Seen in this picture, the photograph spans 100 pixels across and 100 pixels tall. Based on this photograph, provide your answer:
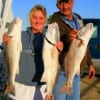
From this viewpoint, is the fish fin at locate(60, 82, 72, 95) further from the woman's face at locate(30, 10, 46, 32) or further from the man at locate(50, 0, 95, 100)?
the woman's face at locate(30, 10, 46, 32)

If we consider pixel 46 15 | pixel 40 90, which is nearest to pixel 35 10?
pixel 46 15

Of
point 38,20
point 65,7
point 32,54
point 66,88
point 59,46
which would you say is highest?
point 65,7

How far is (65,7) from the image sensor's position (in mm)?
6113

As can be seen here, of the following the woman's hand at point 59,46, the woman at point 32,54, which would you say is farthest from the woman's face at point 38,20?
the woman's hand at point 59,46

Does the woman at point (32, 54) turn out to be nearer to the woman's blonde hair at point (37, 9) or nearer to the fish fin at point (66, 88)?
the woman's blonde hair at point (37, 9)

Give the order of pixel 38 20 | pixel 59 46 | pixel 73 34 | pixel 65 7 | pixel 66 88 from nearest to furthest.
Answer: pixel 59 46 < pixel 38 20 < pixel 73 34 < pixel 66 88 < pixel 65 7

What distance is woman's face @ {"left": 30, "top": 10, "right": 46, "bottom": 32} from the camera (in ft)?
18.5

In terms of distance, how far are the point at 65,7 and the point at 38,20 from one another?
1.97 ft

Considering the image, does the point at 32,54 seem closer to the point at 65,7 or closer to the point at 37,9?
the point at 37,9

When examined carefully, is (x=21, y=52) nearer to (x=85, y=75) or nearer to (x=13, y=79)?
(x=13, y=79)

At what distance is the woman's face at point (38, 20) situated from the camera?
5637mm

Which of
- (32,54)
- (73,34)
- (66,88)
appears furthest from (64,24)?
(66,88)

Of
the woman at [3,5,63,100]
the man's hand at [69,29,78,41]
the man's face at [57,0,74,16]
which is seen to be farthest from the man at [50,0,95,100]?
the woman at [3,5,63,100]

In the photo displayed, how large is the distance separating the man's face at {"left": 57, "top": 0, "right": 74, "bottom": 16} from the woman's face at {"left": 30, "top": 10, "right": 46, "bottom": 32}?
1.72ft
